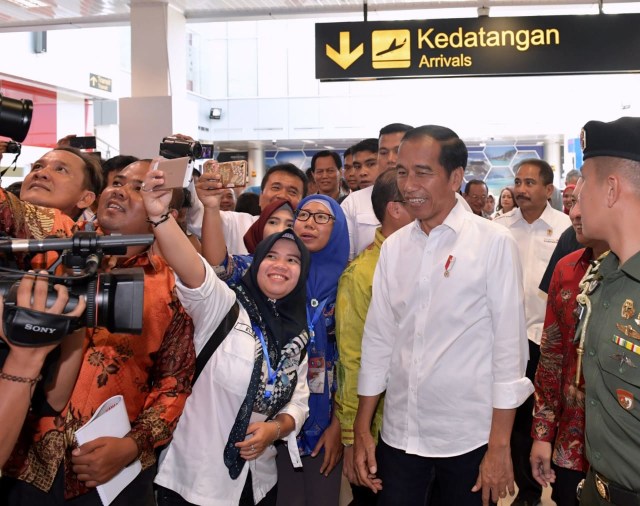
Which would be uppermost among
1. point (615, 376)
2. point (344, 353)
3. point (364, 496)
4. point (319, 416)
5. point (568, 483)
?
point (615, 376)

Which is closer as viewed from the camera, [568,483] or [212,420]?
[212,420]

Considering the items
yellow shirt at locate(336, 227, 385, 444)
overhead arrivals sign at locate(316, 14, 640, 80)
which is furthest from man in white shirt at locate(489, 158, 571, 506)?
yellow shirt at locate(336, 227, 385, 444)

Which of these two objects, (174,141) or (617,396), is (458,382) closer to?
(617,396)

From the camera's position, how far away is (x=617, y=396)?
158cm

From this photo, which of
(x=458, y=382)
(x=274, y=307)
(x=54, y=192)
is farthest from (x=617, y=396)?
(x=54, y=192)

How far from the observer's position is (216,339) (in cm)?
199

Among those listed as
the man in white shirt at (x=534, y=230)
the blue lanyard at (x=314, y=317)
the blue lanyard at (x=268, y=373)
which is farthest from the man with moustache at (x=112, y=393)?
the man in white shirt at (x=534, y=230)

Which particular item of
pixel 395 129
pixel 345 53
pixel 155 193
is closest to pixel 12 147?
pixel 155 193

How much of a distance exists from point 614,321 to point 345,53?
411 centimetres

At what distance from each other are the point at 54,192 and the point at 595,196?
68.3 inches

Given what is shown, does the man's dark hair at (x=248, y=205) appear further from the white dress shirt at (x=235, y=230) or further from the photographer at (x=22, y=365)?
the photographer at (x=22, y=365)

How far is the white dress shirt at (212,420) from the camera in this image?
6.42 feet

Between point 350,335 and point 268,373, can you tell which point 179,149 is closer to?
point 268,373

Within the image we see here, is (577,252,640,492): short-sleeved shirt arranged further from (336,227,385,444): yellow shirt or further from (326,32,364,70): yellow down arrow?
(326,32,364,70): yellow down arrow
